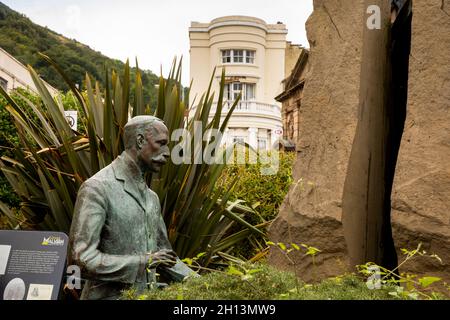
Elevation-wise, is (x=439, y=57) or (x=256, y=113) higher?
(x=256, y=113)

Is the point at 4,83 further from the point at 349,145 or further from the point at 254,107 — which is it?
the point at 349,145

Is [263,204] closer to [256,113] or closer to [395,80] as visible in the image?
[395,80]

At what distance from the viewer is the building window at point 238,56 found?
36.0m

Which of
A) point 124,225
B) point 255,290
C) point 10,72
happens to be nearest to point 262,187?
point 124,225

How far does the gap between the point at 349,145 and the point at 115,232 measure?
201 cm

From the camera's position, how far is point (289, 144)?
22.1 meters

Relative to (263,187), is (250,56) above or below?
above

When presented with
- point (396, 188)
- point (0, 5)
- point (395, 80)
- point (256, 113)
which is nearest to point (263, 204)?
point (395, 80)

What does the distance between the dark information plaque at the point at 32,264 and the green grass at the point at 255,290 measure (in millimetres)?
545

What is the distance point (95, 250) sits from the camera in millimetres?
2744

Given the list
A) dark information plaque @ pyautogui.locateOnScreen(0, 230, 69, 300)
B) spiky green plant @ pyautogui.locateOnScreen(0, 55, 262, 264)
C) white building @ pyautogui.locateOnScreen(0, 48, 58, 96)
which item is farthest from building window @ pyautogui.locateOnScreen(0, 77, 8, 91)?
dark information plaque @ pyautogui.locateOnScreen(0, 230, 69, 300)

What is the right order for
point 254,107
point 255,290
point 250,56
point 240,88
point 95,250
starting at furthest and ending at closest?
1. point 250,56
2. point 240,88
3. point 254,107
4. point 95,250
5. point 255,290
